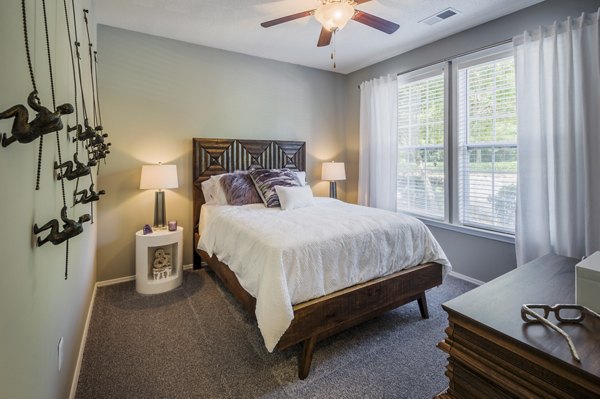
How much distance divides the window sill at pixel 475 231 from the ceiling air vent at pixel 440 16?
7.12ft

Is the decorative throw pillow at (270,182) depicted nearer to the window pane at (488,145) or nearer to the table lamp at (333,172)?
the table lamp at (333,172)

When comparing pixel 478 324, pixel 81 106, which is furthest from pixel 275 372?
pixel 81 106

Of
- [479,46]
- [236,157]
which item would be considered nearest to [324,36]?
[479,46]

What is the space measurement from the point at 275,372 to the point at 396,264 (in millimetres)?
1145

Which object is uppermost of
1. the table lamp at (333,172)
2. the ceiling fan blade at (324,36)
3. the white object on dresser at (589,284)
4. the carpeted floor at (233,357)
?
the ceiling fan blade at (324,36)

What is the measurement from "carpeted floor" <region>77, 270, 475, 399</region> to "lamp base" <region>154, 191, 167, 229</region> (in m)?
0.85

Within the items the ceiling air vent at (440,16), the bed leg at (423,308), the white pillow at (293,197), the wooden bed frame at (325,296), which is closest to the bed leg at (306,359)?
the wooden bed frame at (325,296)

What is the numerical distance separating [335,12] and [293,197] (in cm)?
169

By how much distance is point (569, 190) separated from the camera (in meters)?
2.38

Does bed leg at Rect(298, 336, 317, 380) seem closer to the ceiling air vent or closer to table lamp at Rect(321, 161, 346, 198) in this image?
table lamp at Rect(321, 161, 346, 198)

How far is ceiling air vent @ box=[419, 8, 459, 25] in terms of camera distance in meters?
2.77

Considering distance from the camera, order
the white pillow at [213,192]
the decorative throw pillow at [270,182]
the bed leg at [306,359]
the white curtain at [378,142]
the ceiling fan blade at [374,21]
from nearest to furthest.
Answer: the bed leg at [306,359] < the ceiling fan blade at [374,21] < the decorative throw pillow at [270,182] < the white pillow at [213,192] < the white curtain at [378,142]

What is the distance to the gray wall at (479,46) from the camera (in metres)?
2.52

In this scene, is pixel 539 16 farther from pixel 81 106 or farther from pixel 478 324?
pixel 81 106
